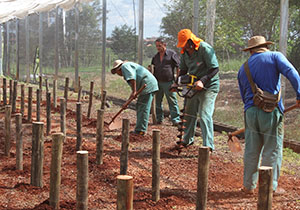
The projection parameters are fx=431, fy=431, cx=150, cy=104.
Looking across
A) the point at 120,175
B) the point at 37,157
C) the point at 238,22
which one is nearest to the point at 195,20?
the point at 238,22

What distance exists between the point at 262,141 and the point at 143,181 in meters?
1.37

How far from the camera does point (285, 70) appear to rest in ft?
13.5

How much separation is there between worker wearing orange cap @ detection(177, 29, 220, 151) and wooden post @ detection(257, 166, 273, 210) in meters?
3.04

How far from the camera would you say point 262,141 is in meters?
4.43

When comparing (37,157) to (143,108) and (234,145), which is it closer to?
(234,145)

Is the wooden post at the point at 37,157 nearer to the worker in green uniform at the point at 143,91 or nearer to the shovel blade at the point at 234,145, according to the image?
the shovel blade at the point at 234,145

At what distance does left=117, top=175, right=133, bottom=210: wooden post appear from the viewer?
9.61ft

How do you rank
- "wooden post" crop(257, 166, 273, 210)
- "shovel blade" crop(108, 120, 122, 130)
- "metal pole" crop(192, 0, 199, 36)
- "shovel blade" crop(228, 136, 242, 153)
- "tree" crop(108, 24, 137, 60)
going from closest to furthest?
"wooden post" crop(257, 166, 273, 210) → "shovel blade" crop(228, 136, 242, 153) → "shovel blade" crop(108, 120, 122, 130) → "metal pole" crop(192, 0, 199, 36) → "tree" crop(108, 24, 137, 60)

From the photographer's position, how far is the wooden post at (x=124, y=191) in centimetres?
293

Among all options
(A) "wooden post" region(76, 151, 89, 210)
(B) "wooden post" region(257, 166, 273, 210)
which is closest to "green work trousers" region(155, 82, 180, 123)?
(A) "wooden post" region(76, 151, 89, 210)

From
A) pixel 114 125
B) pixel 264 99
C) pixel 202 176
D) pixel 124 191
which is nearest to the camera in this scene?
pixel 124 191

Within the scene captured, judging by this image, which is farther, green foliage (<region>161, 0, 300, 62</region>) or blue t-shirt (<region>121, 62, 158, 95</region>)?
green foliage (<region>161, 0, 300, 62</region>)

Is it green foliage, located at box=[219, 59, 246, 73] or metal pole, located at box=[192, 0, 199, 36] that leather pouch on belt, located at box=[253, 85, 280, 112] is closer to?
metal pole, located at box=[192, 0, 199, 36]

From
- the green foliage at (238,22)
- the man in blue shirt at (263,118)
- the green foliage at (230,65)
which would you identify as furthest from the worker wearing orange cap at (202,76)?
the green foliage at (230,65)
